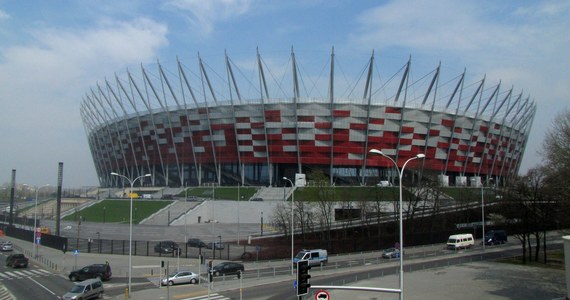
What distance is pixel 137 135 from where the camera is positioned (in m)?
Answer: 112

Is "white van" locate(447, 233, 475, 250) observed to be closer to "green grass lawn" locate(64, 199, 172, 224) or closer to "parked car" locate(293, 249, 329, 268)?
"parked car" locate(293, 249, 329, 268)

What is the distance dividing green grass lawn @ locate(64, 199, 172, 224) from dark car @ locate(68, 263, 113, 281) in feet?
135

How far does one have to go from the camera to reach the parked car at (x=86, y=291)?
1032 inches

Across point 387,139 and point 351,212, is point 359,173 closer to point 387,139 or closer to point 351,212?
point 387,139

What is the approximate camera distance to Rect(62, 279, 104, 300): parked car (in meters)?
26.2

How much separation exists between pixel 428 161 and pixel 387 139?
32.3 ft

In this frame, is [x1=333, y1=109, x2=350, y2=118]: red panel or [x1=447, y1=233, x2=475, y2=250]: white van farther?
[x1=333, y1=109, x2=350, y2=118]: red panel

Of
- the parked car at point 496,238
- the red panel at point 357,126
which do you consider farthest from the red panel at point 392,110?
the parked car at point 496,238

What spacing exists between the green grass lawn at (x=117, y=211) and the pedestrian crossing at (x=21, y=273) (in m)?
34.8

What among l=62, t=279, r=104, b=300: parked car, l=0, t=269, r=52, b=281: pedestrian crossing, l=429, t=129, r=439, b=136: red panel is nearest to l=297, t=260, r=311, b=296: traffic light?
l=62, t=279, r=104, b=300: parked car

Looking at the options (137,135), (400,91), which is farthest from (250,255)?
(137,135)

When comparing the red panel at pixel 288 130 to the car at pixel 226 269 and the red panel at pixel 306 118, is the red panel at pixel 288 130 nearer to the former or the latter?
the red panel at pixel 306 118

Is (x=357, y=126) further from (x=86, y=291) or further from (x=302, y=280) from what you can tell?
(x=302, y=280)

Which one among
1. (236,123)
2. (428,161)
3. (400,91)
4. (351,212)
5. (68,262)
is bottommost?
(68,262)
